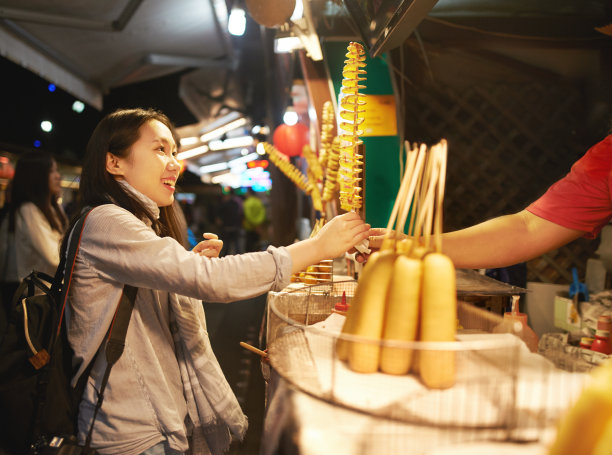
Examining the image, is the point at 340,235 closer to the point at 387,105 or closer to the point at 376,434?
the point at 376,434

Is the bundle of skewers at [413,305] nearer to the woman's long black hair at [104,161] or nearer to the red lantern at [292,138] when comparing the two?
the woman's long black hair at [104,161]

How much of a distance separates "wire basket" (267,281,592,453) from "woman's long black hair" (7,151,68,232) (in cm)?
314

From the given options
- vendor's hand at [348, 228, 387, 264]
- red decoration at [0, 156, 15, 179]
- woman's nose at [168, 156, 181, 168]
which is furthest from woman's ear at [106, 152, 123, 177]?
red decoration at [0, 156, 15, 179]

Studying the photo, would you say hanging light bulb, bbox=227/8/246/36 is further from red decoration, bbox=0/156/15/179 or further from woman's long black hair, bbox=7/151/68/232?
red decoration, bbox=0/156/15/179

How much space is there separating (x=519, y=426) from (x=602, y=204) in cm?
97

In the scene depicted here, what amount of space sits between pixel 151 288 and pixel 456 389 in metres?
0.81

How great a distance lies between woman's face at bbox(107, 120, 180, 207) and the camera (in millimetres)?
1462

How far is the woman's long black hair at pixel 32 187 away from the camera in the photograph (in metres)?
3.29

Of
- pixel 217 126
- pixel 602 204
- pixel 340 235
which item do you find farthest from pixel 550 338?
pixel 217 126

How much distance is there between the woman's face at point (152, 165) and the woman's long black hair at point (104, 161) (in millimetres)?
22

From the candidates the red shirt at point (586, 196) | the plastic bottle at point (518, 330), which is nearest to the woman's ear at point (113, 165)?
the plastic bottle at point (518, 330)

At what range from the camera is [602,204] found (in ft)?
4.30

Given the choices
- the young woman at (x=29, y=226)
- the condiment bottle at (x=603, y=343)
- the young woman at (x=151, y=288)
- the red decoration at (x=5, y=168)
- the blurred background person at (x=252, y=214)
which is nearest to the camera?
the young woman at (x=151, y=288)

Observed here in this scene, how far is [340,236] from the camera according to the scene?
1.15 metres
